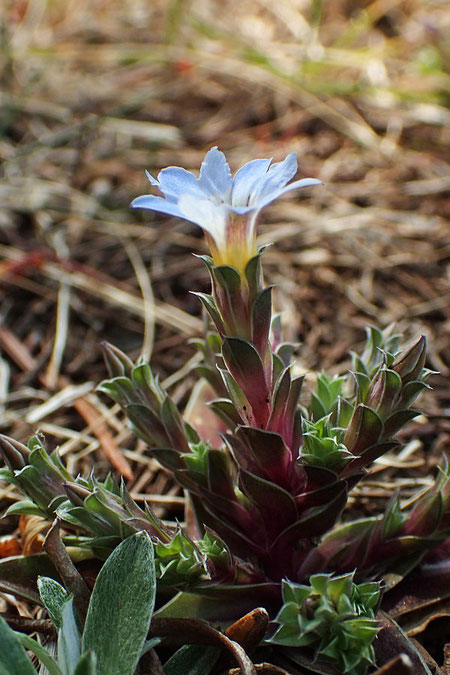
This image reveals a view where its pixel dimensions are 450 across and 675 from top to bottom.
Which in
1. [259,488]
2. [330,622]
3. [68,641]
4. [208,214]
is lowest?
[330,622]

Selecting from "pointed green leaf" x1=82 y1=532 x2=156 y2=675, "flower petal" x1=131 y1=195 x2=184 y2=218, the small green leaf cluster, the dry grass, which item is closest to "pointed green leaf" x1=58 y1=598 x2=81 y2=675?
"pointed green leaf" x1=82 y1=532 x2=156 y2=675

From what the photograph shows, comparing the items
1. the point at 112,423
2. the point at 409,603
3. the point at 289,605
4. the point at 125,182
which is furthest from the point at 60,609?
the point at 125,182

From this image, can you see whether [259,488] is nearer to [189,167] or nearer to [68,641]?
[68,641]

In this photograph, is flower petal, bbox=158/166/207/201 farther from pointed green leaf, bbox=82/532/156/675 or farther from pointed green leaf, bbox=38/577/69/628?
pointed green leaf, bbox=38/577/69/628

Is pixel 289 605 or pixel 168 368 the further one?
pixel 168 368

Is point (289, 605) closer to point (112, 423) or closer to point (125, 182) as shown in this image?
point (112, 423)

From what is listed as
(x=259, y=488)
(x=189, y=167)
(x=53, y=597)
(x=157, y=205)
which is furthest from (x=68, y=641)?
(x=189, y=167)
